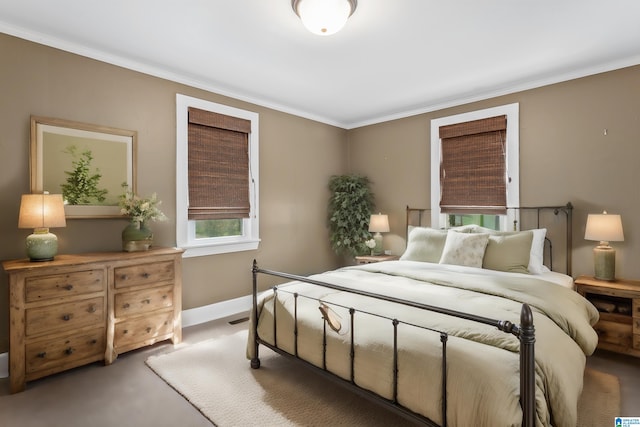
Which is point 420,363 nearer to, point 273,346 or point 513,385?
point 513,385

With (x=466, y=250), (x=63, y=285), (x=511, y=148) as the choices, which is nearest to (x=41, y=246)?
(x=63, y=285)

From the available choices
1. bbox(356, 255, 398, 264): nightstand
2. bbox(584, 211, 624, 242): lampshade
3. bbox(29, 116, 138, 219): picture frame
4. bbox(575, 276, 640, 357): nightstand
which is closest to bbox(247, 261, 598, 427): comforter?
bbox(575, 276, 640, 357): nightstand

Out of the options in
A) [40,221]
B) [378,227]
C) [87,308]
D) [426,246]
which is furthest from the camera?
[378,227]

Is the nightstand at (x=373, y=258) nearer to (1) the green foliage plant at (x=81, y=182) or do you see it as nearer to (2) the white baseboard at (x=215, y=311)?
(2) the white baseboard at (x=215, y=311)

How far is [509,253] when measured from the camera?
321cm

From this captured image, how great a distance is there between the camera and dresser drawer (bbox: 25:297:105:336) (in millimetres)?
2371

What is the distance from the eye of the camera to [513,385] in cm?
141

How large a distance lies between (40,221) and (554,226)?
4647mm

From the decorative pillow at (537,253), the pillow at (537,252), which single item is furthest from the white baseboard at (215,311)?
the decorative pillow at (537,253)

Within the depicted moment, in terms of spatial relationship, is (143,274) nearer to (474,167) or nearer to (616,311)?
(474,167)

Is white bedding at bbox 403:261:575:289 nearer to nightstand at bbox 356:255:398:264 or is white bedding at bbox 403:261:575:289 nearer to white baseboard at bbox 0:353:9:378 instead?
nightstand at bbox 356:255:398:264

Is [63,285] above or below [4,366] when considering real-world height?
above

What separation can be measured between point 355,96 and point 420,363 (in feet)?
11.1

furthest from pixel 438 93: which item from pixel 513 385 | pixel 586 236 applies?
pixel 513 385
